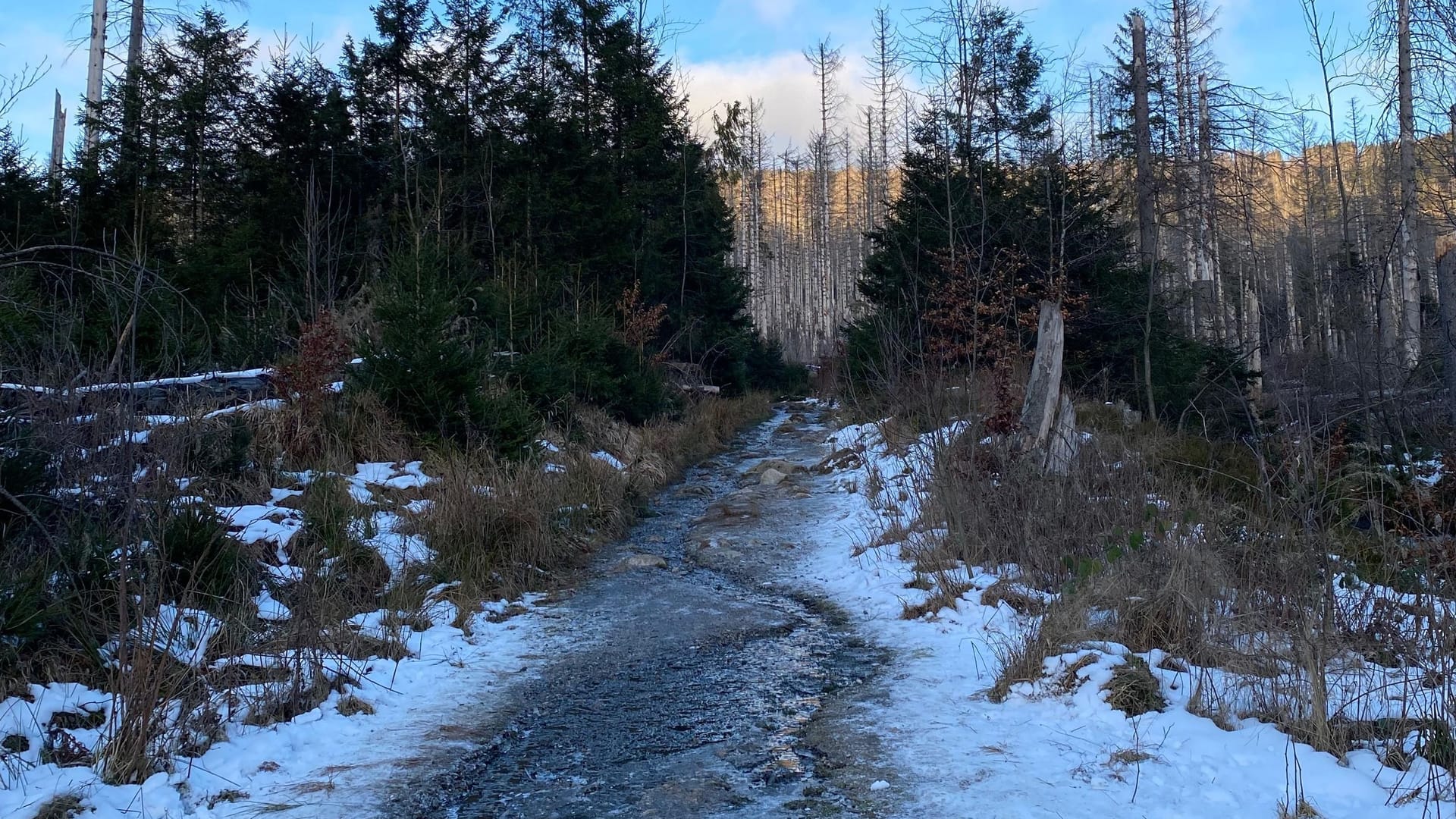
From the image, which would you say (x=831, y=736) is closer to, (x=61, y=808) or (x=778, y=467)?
(x=61, y=808)

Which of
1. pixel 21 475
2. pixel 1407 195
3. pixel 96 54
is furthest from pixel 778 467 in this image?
pixel 96 54

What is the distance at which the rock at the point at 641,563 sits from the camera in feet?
27.9

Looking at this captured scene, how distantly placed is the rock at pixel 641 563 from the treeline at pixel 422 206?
8.66ft

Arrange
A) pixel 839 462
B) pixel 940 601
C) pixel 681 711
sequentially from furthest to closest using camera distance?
pixel 839 462 → pixel 940 601 → pixel 681 711

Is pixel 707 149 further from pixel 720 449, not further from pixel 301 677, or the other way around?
pixel 301 677

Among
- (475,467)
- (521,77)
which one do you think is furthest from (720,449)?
(521,77)

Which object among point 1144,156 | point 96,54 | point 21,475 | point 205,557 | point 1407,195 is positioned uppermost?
point 96,54

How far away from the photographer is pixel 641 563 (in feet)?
28.3

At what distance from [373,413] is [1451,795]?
9250 mm

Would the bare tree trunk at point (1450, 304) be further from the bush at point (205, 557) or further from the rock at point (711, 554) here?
the bush at point (205, 557)

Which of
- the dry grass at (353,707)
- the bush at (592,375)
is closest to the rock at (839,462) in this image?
the bush at (592,375)

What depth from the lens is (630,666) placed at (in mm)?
5754

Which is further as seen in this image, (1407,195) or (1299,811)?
(1407,195)

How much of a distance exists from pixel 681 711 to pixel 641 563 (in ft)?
12.2
